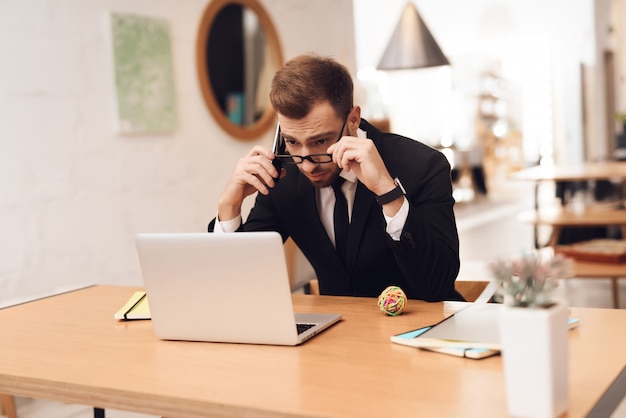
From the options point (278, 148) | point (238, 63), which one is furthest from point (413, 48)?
point (278, 148)

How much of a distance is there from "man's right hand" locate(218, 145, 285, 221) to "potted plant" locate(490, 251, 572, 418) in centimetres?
99

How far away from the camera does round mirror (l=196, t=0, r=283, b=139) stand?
399 cm

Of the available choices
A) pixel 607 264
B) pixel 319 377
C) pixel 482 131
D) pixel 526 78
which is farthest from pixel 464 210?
pixel 319 377

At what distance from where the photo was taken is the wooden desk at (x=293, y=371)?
1.11 m

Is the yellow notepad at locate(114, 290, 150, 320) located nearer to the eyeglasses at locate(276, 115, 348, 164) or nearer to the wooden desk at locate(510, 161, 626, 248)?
the eyeglasses at locate(276, 115, 348, 164)

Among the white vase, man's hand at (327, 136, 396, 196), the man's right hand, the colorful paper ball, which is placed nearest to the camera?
the white vase

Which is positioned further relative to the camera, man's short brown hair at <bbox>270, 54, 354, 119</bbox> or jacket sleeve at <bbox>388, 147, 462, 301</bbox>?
man's short brown hair at <bbox>270, 54, 354, 119</bbox>

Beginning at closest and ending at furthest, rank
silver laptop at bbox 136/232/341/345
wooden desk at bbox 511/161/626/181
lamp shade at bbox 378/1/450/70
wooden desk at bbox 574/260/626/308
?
silver laptop at bbox 136/232/341/345
lamp shade at bbox 378/1/450/70
wooden desk at bbox 574/260/626/308
wooden desk at bbox 511/161/626/181

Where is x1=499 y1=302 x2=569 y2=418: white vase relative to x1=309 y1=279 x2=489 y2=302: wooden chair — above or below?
above

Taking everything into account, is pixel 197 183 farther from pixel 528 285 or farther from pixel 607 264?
pixel 528 285

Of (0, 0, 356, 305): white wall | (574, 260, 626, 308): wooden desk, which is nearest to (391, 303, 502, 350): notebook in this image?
(0, 0, 356, 305): white wall

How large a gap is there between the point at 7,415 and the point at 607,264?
332 cm

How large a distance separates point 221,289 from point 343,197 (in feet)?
2.31

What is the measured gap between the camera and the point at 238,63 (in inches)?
165
